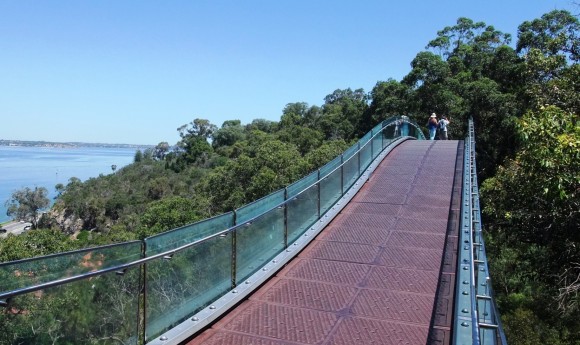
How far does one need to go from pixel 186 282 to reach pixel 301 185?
400 cm

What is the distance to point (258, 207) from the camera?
672 centimetres

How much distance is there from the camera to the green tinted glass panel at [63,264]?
3.10 metres

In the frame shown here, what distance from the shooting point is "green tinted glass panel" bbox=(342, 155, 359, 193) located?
443 inches

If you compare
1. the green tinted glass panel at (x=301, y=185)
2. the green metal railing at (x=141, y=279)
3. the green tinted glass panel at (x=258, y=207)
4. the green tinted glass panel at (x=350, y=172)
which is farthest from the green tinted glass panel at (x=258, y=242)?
the green tinted glass panel at (x=350, y=172)

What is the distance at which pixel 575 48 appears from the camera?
16.8 m

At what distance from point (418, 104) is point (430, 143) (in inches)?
870

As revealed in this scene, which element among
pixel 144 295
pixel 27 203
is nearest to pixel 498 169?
pixel 144 295

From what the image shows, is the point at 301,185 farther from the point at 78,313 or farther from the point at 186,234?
the point at 78,313

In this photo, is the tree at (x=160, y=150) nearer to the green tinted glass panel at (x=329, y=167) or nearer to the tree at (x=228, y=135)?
the tree at (x=228, y=135)

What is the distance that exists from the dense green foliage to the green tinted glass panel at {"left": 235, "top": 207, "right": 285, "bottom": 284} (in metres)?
4.67

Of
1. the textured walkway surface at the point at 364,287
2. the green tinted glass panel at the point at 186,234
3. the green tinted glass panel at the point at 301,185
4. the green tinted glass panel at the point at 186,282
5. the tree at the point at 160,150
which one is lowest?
the tree at the point at 160,150

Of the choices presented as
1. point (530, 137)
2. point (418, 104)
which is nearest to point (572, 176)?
point (530, 137)

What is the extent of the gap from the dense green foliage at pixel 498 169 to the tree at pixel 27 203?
8147mm

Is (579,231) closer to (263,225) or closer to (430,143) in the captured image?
(263,225)
